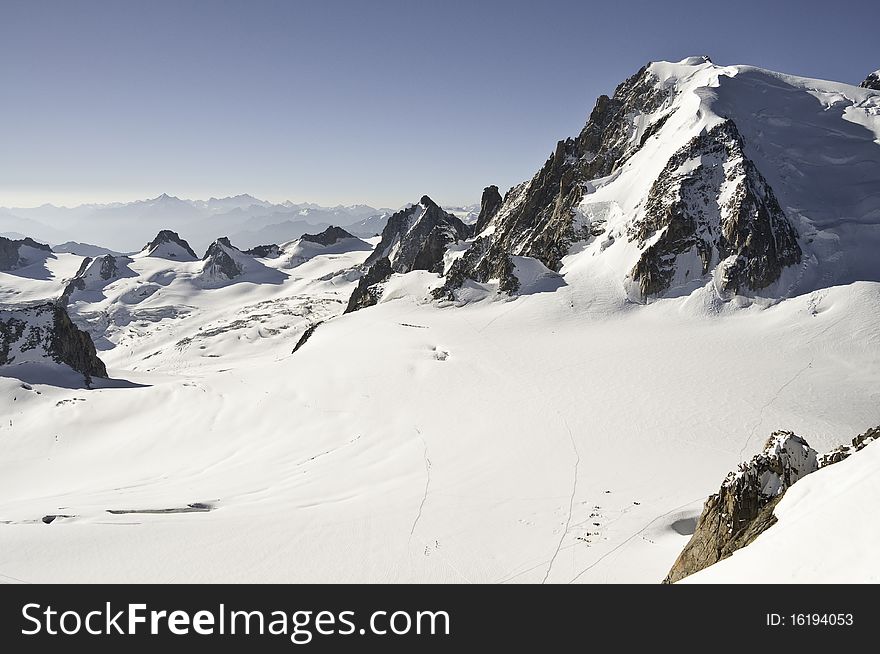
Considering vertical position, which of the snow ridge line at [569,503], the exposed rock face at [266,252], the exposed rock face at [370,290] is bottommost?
the snow ridge line at [569,503]

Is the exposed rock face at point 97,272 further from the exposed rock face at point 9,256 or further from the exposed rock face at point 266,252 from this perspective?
the exposed rock face at point 9,256

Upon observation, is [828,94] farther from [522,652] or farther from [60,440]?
[60,440]

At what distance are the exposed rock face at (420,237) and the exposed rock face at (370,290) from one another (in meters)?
6.45

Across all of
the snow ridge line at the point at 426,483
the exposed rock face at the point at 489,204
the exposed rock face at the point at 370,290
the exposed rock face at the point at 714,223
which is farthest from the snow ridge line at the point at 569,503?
the exposed rock face at the point at 489,204

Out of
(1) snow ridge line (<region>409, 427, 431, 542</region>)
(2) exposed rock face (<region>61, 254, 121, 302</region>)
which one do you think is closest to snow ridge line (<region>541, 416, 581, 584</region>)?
(1) snow ridge line (<region>409, 427, 431, 542</region>)

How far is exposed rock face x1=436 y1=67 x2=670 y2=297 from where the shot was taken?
62.0 metres

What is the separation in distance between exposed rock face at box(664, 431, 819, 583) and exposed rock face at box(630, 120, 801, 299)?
36.9 meters

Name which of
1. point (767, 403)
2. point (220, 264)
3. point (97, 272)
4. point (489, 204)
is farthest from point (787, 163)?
point (97, 272)

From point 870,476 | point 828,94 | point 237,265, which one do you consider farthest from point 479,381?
point 237,265

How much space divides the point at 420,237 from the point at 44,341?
96.1 metres

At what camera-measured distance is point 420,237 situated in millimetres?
135875

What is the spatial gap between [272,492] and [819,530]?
20476 mm

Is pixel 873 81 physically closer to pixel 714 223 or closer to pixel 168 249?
pixel 714 223

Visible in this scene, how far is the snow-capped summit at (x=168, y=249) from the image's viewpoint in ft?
612
